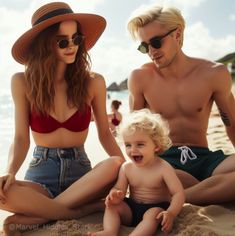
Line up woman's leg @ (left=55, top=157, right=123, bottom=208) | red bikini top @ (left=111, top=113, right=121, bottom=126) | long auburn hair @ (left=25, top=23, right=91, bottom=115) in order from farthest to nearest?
1. red bikini top @ (left=111, top=113, right=121, bottom=126)
2. long auburn hair @ (left=25, top=23, right=91, bottom=115)
3. woman's leg @ (left=55, top=157, right=123, bottom=208)

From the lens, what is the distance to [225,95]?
438 centimetres

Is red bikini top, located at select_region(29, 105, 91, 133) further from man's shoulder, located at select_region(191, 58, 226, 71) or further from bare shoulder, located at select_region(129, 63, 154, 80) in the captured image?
man's shoulder, located at select_region(191, 58, 226, 71)

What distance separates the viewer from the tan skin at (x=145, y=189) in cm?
312

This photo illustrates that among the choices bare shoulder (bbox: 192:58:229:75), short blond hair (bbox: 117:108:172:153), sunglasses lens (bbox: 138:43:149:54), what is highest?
sunglasses lens (bbox: 138:43:149:54)

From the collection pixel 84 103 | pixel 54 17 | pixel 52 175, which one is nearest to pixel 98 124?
pixel 84 103

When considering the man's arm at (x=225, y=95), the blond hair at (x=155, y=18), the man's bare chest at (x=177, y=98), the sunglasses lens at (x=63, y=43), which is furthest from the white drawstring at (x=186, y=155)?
the sunglasses lens at (x=63, y=43)

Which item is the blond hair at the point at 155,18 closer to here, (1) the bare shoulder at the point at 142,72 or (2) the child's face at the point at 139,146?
(1) the bare shoulder at the point at 142,72

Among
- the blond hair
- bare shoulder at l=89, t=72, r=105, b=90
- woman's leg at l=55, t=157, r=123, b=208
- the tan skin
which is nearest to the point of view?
the tan skin

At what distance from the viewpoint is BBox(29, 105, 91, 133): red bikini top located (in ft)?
12.5

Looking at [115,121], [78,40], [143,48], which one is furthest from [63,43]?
[115,121]

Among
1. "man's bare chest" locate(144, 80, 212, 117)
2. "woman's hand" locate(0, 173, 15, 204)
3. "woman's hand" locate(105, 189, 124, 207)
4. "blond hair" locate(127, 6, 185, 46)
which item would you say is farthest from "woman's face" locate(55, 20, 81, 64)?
"woman's hand" locate(105, 189, 124, 207)

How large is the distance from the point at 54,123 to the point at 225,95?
1675 mm

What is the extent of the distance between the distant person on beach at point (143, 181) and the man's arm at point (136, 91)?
103 cm

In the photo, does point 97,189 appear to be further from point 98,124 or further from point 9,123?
point 9,123
